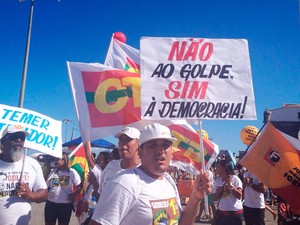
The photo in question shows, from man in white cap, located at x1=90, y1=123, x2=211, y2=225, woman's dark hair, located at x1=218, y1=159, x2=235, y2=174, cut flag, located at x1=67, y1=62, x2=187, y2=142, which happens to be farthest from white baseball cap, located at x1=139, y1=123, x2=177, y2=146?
woman's dark hair, located at x1=218, y1=159, x2=235, y2=174

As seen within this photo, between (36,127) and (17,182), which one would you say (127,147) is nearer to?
(17,182)

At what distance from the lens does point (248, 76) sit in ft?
14.2

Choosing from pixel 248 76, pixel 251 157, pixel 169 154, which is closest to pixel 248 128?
pixel 251 157

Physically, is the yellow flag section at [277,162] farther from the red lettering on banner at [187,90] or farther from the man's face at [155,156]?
the man's face at [155,156]

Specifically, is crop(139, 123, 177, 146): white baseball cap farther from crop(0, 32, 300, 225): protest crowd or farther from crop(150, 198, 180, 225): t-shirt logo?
crop(150, 198, 180, 225): t-shirt logo

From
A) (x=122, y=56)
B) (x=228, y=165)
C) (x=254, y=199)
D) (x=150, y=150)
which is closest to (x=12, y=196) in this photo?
(x=150, y=150)

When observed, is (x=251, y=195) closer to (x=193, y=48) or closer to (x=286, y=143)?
(x=286, y=143)

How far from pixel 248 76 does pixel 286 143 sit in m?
1.40

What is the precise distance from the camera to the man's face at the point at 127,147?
14.3ft

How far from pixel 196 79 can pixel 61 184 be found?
4.30 m

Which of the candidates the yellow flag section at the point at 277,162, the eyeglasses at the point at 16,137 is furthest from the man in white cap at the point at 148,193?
the yellow flag section at the point at 277,162

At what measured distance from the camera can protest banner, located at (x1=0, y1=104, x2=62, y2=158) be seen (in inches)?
190

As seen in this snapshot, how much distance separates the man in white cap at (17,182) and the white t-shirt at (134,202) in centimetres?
188

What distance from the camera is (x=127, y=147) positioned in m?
4.37
